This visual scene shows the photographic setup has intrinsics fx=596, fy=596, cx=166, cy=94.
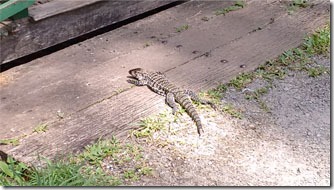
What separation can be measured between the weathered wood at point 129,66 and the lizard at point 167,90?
71 millimetres

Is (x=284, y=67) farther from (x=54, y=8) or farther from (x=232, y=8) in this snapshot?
(x=54, y=8)

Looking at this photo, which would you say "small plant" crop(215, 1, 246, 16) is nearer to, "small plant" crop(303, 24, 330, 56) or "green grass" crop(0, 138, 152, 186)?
"small plant" crop(303, 24, 330, 56)

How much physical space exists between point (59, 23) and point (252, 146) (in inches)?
89.5

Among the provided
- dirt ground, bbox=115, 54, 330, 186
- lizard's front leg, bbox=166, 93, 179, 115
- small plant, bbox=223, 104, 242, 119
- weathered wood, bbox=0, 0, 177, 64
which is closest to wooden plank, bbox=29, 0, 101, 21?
weathered wood, bbox=0, 0, 177, 64

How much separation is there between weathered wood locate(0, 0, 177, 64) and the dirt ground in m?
1.65

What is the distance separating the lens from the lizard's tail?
4071 millimetres

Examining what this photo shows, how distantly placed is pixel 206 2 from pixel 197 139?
2622 millimetres

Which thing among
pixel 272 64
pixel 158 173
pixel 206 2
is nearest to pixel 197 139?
pixel 158 173

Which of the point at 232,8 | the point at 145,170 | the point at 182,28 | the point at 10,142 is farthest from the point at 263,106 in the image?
the point at 232,8

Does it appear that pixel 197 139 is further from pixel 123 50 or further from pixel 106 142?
pixel 123 50

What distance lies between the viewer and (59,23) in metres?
5.31

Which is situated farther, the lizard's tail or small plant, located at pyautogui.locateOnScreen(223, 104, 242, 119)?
small plant, located at pyautogui.locateOnScreen(223, 104, 242, 119)

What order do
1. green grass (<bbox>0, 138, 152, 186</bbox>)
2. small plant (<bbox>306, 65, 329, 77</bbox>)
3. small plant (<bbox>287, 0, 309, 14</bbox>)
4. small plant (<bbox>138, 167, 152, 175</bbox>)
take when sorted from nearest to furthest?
green grass (<bbox>0, 138, 152, 186</bbox>), small plant (<bbox>138, 167, 152, 175</bbox>), small plant (<bbox>306, 65, 329, 77</bbox>), small plant (<bbox>287, 0, 309, 14</bbox>)

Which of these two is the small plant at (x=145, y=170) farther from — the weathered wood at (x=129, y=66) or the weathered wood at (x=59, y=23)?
the weathered wood at (x=59, y=23)
